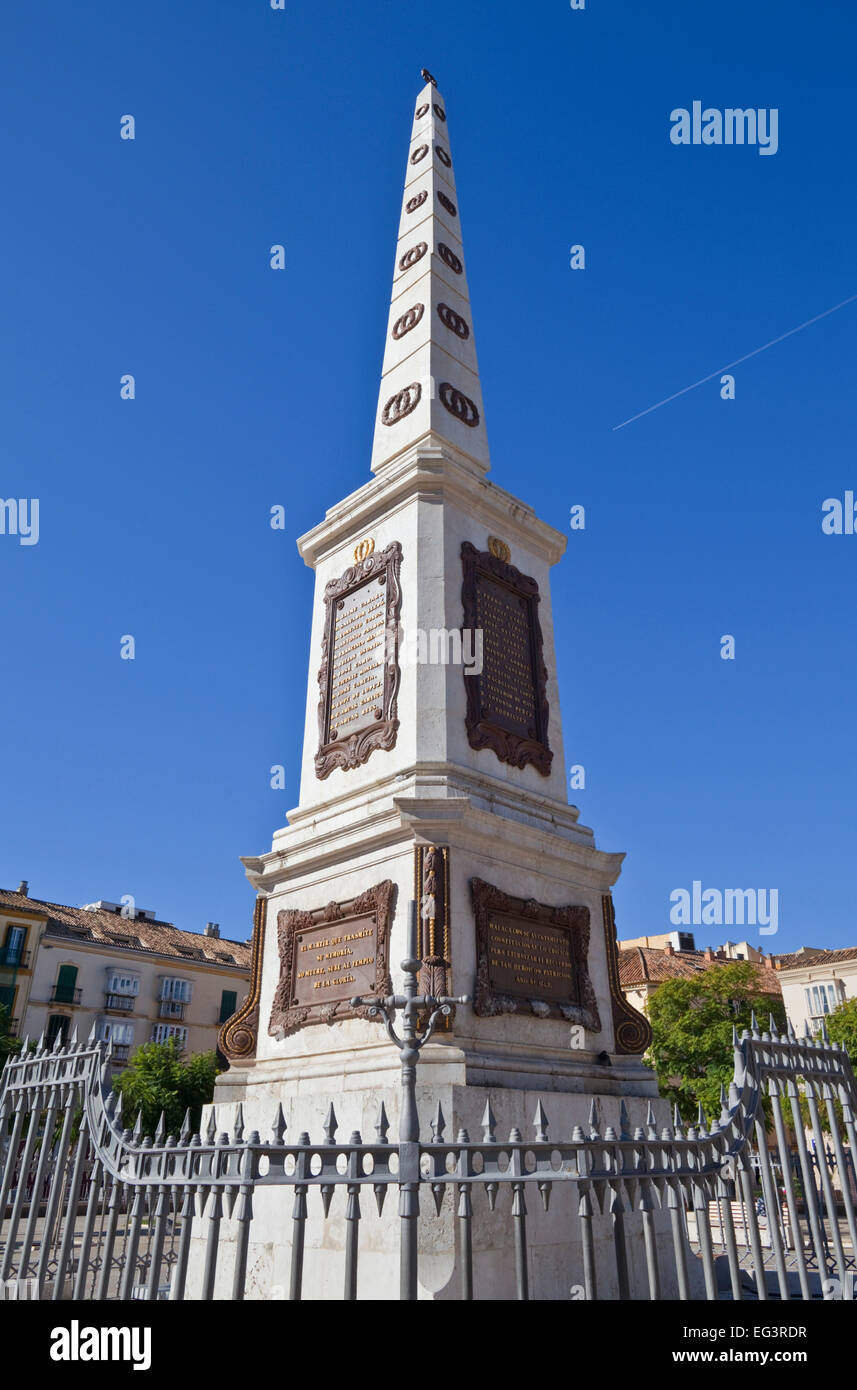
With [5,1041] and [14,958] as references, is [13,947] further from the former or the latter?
[5,1041]

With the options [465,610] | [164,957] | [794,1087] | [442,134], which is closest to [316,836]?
[465,610]

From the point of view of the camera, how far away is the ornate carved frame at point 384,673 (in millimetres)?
10000

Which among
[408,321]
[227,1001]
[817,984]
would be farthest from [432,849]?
[817,984]

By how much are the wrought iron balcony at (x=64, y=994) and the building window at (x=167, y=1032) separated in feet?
15.3

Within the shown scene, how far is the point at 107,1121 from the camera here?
6.82 metres

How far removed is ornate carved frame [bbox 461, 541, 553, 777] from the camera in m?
10.1

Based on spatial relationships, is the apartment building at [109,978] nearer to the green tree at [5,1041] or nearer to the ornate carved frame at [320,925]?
the green tree at [5,1041]

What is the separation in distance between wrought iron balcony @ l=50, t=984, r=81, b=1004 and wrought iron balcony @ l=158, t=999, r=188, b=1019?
456cm

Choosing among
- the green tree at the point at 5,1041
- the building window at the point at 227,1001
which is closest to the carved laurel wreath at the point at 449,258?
the green tree at the point at 5,1041

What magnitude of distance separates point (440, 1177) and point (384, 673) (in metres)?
6.17

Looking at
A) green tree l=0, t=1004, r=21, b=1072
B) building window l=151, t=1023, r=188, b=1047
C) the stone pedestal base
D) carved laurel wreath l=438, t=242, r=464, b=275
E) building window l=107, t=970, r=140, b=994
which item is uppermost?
carved laurel wreath l=438, t=242, r=464, b=275

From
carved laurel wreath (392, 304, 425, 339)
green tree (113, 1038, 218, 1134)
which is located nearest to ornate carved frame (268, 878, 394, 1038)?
carved laurel wreath (392, 304, 425, 339)

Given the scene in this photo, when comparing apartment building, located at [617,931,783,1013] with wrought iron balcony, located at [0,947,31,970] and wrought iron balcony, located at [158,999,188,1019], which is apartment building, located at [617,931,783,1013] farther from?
wrought iron balcony, located at [0,947,31,970]
